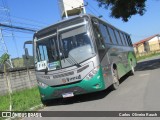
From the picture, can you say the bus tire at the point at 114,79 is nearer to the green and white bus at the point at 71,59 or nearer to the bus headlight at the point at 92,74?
the green and white bus at the point at 71,59

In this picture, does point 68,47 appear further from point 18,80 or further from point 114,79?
point 18,80

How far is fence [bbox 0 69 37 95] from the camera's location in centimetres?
1864

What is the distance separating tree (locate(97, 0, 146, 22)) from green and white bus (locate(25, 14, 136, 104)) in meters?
10.3

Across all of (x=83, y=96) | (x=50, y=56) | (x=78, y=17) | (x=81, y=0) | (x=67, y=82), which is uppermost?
(x=81, y=0)

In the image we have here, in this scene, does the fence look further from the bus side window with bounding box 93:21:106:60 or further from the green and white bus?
the bus side window with bounding box 93:21:106:60

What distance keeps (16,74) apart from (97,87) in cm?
1133

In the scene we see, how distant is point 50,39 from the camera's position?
1070 cm

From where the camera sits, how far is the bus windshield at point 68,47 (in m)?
10.2

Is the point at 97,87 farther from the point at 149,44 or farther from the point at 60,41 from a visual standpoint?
the point at 149,44

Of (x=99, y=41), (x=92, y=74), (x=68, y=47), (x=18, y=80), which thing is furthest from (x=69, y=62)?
(x=18, y=80)

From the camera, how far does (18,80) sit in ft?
67.3

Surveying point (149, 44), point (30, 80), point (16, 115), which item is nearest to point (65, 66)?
point (16, 115)

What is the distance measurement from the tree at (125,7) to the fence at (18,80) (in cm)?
711

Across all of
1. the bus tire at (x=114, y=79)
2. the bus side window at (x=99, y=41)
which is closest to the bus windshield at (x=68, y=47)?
the bus side window at (x=99, y=41)
